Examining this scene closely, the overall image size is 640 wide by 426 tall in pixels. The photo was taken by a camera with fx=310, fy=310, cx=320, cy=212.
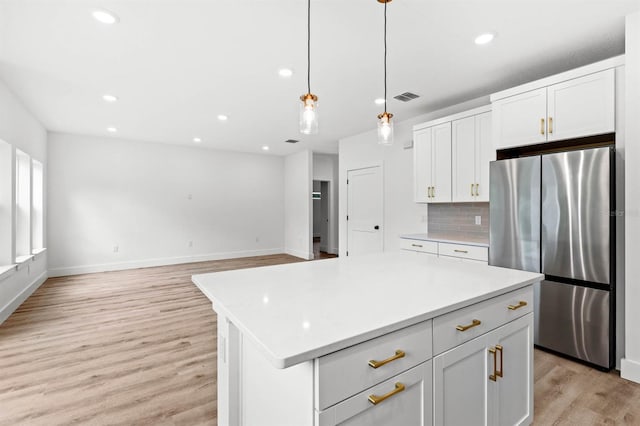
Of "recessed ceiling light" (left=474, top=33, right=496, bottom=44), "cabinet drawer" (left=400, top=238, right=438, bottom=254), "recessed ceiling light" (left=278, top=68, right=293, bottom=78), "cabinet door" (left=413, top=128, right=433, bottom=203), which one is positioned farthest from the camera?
"cabinet door" (left=413, top=128, right=433, bottom=203)

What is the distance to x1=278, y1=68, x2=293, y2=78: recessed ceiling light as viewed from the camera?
309 centimetres

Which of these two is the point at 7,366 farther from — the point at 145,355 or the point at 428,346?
the point at 428,346

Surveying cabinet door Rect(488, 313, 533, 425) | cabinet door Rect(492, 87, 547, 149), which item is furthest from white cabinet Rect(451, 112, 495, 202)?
cabinet door Rect(488, 313, 533, 425)

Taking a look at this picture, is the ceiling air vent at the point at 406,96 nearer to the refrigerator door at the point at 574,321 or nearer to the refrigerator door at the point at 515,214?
the refrigerator door at the point at 515,214

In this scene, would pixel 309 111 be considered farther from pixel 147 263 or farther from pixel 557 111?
pixel 147 263

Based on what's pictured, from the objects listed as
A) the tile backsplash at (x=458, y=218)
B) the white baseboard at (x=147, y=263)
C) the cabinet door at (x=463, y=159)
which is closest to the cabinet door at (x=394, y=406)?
the cabinet door at (x=463, y=159)

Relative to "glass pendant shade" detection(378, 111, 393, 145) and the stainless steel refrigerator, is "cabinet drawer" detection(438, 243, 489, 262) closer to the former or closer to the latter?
the stainless steel refrigerator

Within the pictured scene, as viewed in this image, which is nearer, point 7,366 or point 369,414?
point 369,414

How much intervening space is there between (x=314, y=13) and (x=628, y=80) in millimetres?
2330

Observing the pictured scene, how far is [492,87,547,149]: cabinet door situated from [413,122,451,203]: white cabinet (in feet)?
2.40

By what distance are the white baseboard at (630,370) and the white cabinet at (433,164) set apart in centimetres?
216

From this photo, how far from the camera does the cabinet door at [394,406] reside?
931mm

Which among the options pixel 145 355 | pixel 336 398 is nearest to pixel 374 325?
pixel 336 398

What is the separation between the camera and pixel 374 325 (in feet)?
3.34
